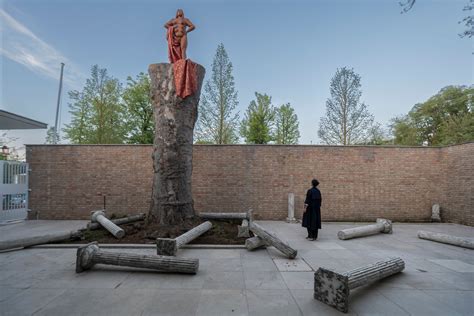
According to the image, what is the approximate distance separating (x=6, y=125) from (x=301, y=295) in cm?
1132

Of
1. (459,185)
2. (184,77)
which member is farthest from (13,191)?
(459,185)

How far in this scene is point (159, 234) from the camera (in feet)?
17.1

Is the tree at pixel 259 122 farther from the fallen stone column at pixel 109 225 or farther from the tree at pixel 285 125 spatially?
the fallen stone column at pixel 109 225

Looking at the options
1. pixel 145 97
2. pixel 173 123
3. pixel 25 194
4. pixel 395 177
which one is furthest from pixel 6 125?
pixel 395 177

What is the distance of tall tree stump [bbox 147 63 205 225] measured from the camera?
576cm

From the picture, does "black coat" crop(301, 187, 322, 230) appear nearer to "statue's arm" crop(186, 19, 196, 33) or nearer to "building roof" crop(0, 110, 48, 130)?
"statue's arm" crop(186, 19, 196, 33)

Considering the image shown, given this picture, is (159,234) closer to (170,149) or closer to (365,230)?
(170,149)

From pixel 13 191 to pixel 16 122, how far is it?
2652 millimetres

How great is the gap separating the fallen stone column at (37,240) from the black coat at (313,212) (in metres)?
5.99

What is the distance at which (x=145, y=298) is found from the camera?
2.81 m

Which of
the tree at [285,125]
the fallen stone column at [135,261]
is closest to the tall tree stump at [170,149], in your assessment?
the fallen stone column at [135,261]

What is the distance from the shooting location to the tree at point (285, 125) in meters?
22.3

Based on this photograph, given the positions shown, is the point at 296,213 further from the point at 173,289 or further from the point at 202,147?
the point at 173,289

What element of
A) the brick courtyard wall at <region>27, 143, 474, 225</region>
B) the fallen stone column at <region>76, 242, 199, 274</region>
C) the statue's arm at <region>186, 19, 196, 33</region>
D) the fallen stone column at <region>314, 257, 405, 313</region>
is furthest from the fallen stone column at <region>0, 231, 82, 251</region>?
the statue's arm at <region>186, 19, 196, 33</region>
